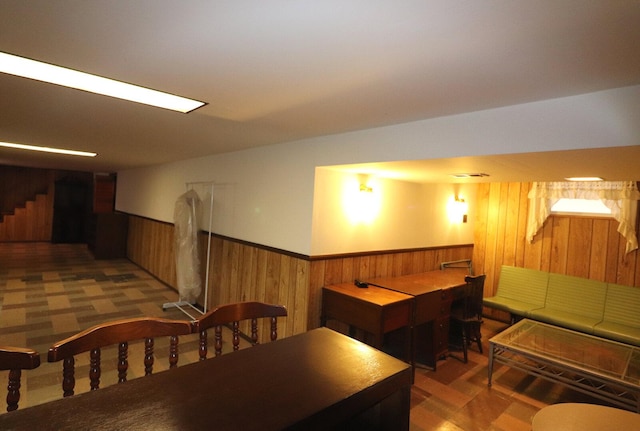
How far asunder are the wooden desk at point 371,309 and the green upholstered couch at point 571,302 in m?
1.95

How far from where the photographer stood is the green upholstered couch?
3.53m

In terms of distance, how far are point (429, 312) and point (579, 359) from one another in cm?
119

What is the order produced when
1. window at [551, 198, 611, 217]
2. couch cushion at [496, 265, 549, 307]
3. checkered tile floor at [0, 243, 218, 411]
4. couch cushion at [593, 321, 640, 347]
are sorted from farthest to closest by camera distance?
couch cushion at [496, 265, 549, 307] < window at [551, 198, 611, 217] < couch cushion at [593, 321, 640, 347] < checkered tile floor at [0, 243, 218, 411]

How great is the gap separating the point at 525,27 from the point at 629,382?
8.79 feet

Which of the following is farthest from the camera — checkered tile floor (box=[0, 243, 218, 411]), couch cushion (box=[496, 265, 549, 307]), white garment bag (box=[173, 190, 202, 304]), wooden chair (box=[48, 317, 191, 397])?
white garment bag (box=[173, 190, 202, 304])

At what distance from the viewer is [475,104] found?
183cm

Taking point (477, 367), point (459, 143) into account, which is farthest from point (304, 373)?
point (477, 367)

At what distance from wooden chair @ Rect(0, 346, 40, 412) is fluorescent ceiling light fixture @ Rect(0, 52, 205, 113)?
1.31 m

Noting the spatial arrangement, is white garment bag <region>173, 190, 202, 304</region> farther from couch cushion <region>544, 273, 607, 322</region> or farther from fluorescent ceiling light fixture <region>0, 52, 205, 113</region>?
couch cushion <region>544, 273, 607, 322</region>

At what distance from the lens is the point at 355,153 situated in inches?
106

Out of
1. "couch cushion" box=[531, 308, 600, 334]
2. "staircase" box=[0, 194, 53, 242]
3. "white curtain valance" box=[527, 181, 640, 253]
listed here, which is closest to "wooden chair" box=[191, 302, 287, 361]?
"couch cushion" box=[531, 308, 600, 334]

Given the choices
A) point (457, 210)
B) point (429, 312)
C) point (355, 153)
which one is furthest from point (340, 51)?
point (457, 210)

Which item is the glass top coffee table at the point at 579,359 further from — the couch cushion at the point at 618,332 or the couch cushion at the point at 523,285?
the couch cushion at the point at 523,285

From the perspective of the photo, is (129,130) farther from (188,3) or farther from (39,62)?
(188,3)
